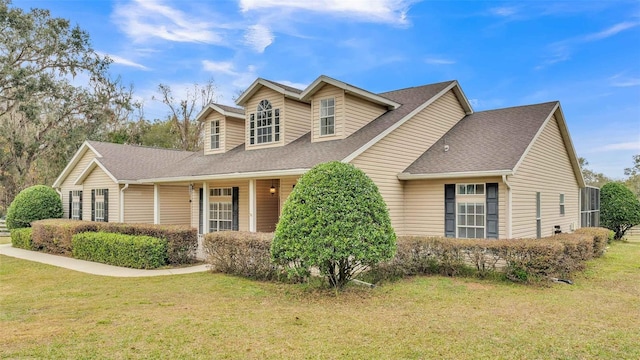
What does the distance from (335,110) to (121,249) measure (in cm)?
768

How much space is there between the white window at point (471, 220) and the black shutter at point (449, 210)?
16 cm

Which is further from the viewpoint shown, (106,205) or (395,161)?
(106,205)

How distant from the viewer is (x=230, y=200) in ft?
50.0

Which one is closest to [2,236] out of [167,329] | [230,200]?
[230,200]

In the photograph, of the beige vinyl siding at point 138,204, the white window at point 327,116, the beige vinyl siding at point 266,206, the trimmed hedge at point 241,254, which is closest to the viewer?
the trimmed hedge at point 241,254

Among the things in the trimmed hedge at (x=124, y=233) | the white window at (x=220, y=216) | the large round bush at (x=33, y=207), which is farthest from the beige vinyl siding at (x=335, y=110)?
the large round bush at (x=33, y=207)

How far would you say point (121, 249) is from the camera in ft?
39.4

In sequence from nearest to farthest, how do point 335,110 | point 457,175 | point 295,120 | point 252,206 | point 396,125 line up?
point 457,175
point 396,125
point 252,206
point 335,110
point 295,120

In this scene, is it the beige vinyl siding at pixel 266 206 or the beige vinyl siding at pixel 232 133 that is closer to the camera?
the beige vinyl siding at pixel 266 206

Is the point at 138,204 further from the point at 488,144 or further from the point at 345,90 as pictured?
the point at 488,144

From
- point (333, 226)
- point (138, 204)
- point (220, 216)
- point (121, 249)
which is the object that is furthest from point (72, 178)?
point (333, 226)

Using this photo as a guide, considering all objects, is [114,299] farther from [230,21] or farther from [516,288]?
[230,21]

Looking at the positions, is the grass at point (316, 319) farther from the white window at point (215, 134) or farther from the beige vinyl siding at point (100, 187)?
the white window at point (215, 134)

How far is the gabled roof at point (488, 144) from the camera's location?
36.6 ft
